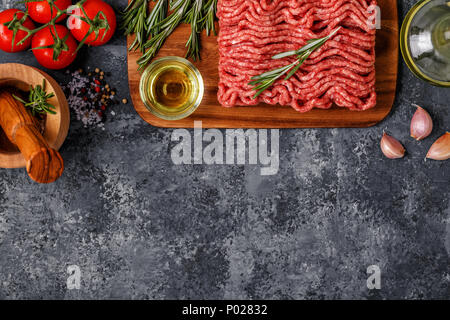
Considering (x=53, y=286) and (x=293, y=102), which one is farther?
(x=53, y=286)

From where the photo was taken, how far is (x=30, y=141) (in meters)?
1.07

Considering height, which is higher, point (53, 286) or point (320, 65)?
point (320, 65)

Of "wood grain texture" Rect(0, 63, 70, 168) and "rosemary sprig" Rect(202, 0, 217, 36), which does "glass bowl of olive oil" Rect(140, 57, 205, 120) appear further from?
"wood grain texture" Rect(0, 63, 70, 168)

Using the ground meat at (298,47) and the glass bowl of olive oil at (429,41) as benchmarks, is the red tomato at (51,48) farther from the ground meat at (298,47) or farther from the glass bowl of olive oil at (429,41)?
the glass bowl of olive oil at (429,41)

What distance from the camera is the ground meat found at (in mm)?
1267

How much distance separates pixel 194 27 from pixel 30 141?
647 mm

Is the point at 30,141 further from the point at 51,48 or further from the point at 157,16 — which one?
the point at 157,16

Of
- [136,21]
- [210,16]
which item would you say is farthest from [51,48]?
[210,16]

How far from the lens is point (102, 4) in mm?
1316

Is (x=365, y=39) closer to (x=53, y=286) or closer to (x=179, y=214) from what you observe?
(x=179, y=214)

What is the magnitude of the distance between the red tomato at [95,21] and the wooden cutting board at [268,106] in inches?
3.9

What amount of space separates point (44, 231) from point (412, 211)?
1378 mm

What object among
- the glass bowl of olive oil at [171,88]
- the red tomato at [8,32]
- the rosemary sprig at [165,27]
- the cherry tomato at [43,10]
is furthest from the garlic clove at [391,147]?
the red tomato at [8,32]
